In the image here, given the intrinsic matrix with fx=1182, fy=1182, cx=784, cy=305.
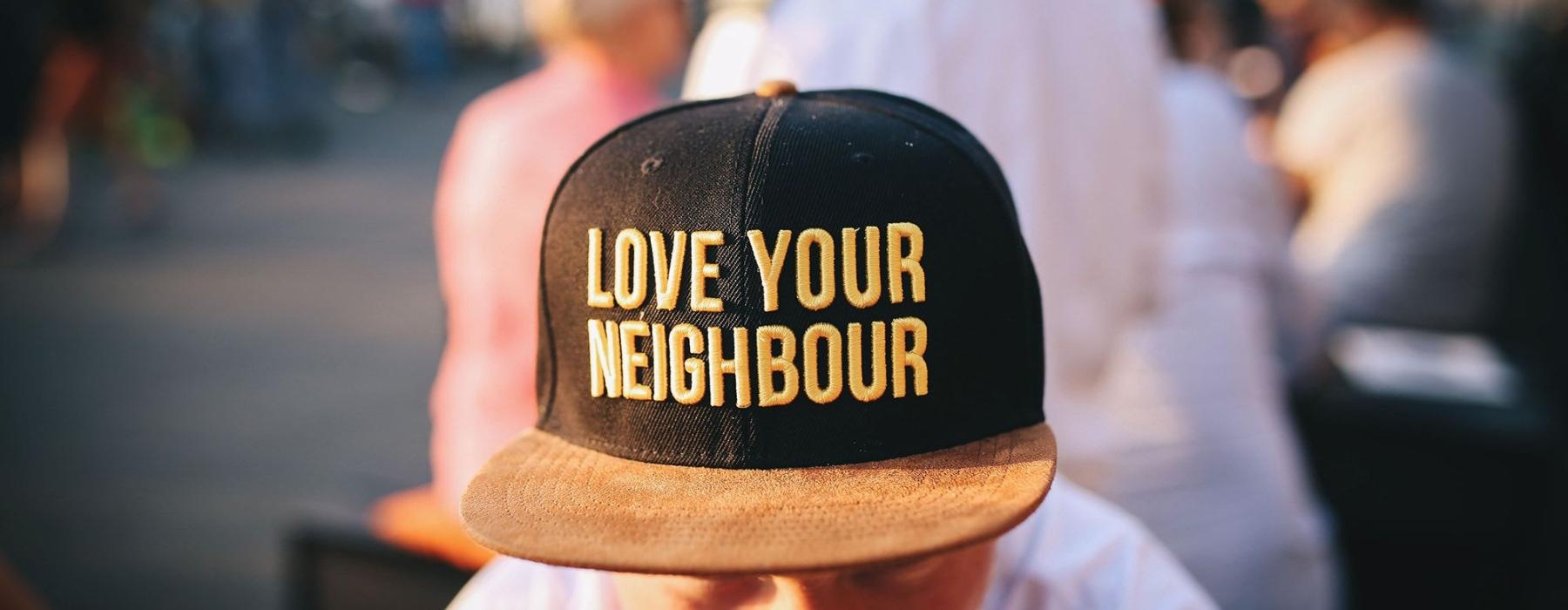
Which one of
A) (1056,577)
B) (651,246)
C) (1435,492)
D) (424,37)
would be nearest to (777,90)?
(651,246)

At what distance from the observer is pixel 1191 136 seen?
2.69 m

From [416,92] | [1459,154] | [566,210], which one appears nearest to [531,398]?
[566,210]

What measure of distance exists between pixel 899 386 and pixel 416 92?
16.1 meters

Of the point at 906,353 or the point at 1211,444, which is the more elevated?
Result: the point at 906,353

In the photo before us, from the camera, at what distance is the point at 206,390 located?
5.30 meters

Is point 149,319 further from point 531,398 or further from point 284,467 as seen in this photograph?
point 531,398

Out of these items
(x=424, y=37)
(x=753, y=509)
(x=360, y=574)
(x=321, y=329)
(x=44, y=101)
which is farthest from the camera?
(x=424, y=37)

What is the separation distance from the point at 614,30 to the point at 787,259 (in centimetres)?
187

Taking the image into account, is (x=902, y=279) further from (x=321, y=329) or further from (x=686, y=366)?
(x=321, y=329)

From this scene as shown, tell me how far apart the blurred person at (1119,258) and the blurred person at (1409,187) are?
145cm

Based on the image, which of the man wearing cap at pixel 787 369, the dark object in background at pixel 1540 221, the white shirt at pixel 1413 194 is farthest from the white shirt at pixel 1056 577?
the dark object in background at pixel 1540 221

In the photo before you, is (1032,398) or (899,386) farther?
(1032,398)

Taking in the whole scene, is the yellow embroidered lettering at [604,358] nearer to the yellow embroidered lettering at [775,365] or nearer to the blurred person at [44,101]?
the yellow embroidered lettering at [775,365]

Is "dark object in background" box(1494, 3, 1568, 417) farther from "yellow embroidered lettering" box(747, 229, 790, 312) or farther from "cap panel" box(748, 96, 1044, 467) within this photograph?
"yellow embroidered lettering" box(747, 229, 790, 312)
